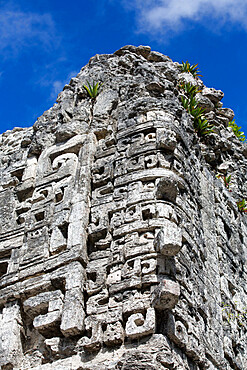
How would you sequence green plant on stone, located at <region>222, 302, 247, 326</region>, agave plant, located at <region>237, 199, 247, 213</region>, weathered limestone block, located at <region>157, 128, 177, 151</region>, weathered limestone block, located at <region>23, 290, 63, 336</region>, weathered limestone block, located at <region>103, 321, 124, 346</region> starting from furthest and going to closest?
1. agave plant, located at <region>237, 199, 247, 213</region>
2. green plant on stone, located at <region>222, 302, 247, 326</region>
3. weathered limestone block, located at <region>157, 128, 177, 151</region>
4. weathered limestone block, located at <region>23, 290, 63, 336</region>
5. weathered limestone block, located at <region>103, 321, 124, 346</region>

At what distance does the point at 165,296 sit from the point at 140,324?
40 centimetres

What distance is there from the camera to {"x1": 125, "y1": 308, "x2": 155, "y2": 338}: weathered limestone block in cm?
634

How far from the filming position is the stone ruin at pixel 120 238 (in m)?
6.67

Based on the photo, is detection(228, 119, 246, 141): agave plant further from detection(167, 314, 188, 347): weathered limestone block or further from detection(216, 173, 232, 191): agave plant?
detection(167, 314, 188, 347): weathered limestone block

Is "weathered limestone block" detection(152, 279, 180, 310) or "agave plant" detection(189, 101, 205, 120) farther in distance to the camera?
"agave plant" detection(189, 101, 205, 120)

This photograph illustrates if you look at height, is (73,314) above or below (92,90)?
below

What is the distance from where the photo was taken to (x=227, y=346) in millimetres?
8086

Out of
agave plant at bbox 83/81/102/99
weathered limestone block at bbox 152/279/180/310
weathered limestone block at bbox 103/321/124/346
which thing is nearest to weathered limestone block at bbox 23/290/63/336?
weathered limestone block at bbox 103/321/124/346

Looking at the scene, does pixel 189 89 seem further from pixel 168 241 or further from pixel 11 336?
pixel 11 336

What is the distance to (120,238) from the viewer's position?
7.46 m

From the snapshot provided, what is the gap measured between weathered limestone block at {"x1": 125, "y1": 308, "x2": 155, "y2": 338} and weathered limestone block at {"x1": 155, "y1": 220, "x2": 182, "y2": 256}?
0.73 m

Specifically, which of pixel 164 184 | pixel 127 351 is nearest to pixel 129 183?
pixel 164 184

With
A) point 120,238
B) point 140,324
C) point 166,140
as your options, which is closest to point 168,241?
point 120,238

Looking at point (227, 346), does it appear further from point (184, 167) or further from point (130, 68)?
point (130, 68)
